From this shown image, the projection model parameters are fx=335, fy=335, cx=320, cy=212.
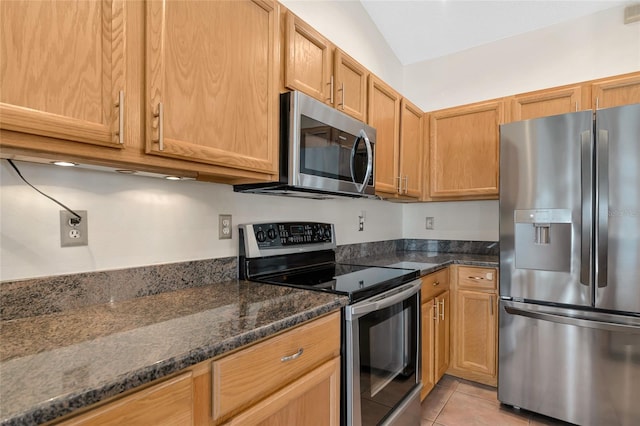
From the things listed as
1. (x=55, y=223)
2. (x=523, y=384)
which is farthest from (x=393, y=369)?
(x=55, y=223)

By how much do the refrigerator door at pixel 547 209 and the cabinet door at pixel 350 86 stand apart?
936 millimetres

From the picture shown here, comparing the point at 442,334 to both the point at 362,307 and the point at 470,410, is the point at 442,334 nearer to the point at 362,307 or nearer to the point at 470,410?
the point at 470,410

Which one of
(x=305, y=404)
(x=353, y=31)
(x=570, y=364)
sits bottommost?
(x=570, y=364)

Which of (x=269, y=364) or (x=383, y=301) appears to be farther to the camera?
(x=383, y=301)

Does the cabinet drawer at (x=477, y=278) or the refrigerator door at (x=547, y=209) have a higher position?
the refrigerator door at (x=547, y=209)

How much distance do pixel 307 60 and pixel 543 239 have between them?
1.67 metres

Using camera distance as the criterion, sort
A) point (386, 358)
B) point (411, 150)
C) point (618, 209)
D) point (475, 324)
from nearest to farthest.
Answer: point (386, 358) < point (618, 209) < point (475, 324) < point (411, 150)

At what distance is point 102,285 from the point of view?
1.15 meters

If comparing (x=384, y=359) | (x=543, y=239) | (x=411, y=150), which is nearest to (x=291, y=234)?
(x=384, y=359)

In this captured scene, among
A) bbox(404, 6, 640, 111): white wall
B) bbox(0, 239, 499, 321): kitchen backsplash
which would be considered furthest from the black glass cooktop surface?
bbox(404, 6, 640, 111): white wall

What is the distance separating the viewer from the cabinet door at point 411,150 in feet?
8.21

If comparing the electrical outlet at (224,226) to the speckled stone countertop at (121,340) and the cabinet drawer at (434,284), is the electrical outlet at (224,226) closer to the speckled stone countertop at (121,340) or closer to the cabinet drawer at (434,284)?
the speckled stone countertop at (121,340)

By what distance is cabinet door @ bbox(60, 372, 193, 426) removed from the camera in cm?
62

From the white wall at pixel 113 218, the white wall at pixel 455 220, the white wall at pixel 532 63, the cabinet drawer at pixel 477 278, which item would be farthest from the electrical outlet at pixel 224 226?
the white wall at pixel 532 63
